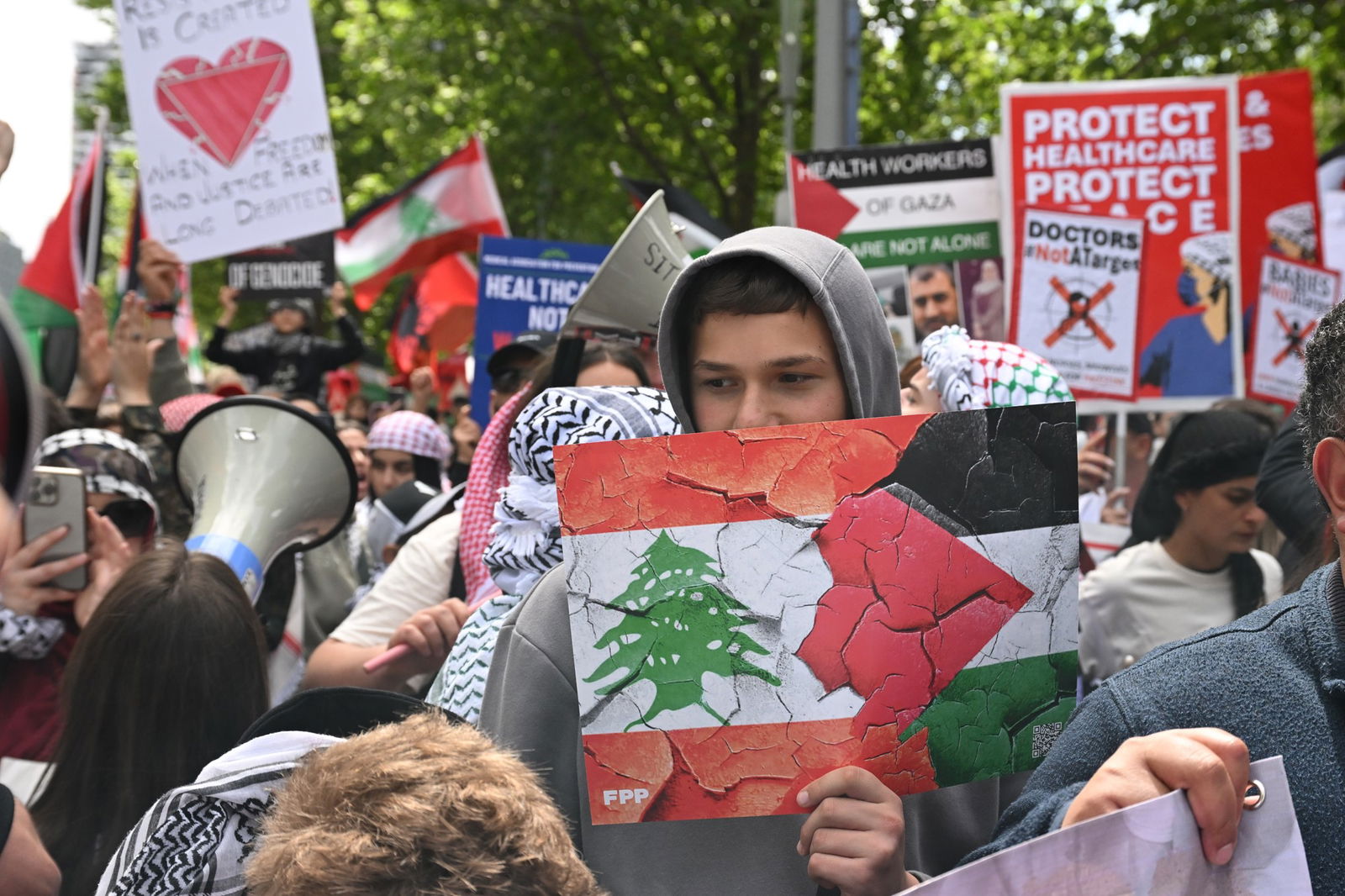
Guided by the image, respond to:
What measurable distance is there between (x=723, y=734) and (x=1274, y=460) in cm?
271

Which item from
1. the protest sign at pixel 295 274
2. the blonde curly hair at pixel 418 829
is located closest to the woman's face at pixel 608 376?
the blonde curly hair at pixel 418 829

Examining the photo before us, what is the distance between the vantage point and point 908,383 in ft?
10.3

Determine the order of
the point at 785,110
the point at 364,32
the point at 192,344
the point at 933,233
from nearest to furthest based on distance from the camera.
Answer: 1. the point at 933,233
2. the point at 785,110
3. the point at 192,344
4. the point at 364,32

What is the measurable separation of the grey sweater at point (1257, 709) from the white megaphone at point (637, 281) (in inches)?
75.8

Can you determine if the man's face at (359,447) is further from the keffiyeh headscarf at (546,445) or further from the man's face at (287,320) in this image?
the keffiyeh headscarf at (546,445)

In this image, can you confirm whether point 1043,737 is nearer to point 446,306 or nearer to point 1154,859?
point 1154,859

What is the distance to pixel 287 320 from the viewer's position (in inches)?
404

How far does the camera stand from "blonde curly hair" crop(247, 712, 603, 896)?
1.15 m

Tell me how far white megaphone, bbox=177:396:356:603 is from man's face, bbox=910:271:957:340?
3.17m

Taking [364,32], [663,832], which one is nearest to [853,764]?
[663,832]

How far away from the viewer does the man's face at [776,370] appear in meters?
1.87

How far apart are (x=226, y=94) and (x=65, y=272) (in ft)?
5.86

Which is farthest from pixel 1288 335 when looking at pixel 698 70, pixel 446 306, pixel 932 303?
pixel 698 70

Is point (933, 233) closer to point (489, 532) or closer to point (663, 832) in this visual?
point (489, 532)
